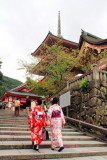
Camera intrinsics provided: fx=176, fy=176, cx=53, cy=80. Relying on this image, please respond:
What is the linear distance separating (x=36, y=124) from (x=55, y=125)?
1.94ft

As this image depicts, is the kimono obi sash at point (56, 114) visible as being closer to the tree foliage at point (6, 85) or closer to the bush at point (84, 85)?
the bush at point (84, 85)

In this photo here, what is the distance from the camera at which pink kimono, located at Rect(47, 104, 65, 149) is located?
5.07 m

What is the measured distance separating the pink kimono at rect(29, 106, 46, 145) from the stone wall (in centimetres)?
379

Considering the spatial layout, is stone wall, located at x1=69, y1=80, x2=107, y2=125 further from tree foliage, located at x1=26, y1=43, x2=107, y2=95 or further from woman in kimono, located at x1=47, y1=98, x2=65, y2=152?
woman in kimono, located at x1=47, y1=98, x2=65, y2=152

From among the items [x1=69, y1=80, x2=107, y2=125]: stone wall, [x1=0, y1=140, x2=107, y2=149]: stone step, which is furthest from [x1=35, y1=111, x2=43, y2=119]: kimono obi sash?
[x1=69, y1=80, x2=107, y2=125]: stone wall

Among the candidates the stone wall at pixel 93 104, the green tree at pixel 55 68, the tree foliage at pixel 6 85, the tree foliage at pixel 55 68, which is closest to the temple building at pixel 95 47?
the tree foliage at pixel 55 68

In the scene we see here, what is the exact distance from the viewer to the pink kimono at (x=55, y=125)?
5.07 metres

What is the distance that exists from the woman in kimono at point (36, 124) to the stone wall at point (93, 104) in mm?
3791

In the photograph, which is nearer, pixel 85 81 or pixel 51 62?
pixel 85 81

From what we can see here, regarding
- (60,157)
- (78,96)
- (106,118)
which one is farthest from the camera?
(78,96)

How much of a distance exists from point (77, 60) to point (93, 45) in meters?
2.28

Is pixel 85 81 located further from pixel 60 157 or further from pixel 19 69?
pixel 19 69

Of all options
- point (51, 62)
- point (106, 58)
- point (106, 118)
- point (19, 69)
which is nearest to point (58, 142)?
point (106, 118)

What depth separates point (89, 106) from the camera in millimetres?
8773
